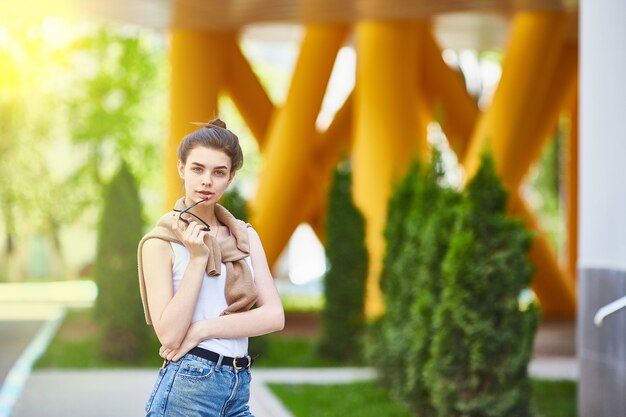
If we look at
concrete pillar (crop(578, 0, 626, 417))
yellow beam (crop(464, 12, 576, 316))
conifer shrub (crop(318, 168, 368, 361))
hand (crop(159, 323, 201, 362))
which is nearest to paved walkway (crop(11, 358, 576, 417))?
conifer shrub (crop(318, 168, 368, 361))

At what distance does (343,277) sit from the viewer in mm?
13914

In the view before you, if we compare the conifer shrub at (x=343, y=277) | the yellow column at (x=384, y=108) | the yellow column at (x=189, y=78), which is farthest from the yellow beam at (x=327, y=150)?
the conifer shrub at (x=343, y=277)

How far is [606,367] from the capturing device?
796cm

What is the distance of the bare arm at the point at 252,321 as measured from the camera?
317 centimetres

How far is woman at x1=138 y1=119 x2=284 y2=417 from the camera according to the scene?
314 centimetres

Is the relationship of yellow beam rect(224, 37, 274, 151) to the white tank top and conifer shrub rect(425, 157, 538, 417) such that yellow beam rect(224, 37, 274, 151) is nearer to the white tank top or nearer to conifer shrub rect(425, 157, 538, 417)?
conifer shrub rect(425, 157, 538, 417)

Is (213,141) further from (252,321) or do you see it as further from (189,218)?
(252,321)

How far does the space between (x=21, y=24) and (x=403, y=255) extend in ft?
83.3

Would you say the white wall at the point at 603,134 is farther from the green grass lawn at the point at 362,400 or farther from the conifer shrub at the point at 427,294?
the green grass lawn at the point at 362,400

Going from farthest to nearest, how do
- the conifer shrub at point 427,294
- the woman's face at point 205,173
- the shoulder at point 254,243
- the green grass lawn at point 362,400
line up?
the green grass lawn at point 362,400 → the conifer shrub at point 427,294 → the shoulder at point 254,243 → the woman's face at point 205,173

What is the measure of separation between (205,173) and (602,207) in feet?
18.2

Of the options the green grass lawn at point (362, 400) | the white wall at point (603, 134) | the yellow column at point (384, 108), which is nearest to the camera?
the white wall at point (603, 134)

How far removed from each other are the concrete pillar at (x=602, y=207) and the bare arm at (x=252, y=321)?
194 inches

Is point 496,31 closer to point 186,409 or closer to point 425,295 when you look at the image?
→ point 425,295
